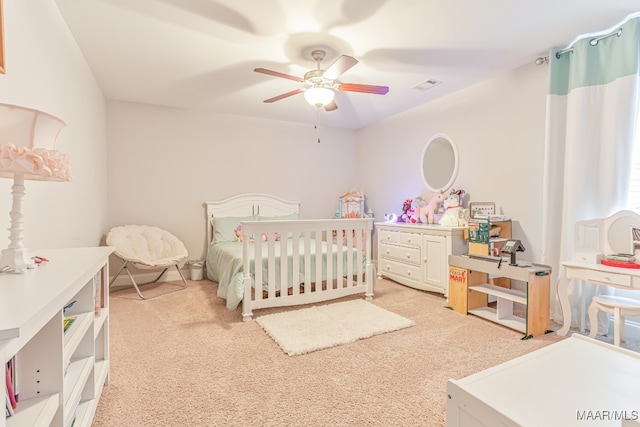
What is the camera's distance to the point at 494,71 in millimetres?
3018

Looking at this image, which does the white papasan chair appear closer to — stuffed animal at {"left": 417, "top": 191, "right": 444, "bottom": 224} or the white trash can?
the white trash can

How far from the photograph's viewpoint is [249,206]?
4473 mm

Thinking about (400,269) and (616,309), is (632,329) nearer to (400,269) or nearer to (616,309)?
(616,309)

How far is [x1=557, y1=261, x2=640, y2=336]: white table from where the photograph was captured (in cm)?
192

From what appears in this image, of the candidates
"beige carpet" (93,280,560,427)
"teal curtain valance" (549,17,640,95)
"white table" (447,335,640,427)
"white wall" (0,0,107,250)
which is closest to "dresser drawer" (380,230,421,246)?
"beige carpet" (93,280,560,427)

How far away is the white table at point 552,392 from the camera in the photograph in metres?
0.78

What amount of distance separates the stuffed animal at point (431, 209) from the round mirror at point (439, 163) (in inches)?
6.2

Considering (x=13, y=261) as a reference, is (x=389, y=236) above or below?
below

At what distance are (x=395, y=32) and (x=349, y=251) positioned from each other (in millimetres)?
1946

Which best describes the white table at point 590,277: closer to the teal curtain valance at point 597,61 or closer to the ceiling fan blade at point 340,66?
the teal curtain valance at point 597,61

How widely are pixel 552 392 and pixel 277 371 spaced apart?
1.39 metres

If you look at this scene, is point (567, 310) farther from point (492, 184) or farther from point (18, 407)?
point (18, 407)

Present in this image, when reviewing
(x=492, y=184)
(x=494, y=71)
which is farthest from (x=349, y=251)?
(x=494, y=71)

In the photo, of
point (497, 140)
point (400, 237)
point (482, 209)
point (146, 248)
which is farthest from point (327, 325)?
point (497, 140)
